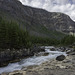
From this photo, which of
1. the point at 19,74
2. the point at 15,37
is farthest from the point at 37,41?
the point at 19,74

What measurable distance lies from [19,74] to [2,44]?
23505 millimetres

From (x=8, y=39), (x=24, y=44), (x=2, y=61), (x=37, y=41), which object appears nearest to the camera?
(x=2, y=61)

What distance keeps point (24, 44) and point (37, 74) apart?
3478 cm

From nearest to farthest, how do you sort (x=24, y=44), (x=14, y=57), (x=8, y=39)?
(x=14, y=57), (x=8, y=39), (x=24, y=44)

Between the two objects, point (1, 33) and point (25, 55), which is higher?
point (1, 33)

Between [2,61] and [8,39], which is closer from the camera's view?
[2,61]

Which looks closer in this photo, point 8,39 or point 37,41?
point 8,39

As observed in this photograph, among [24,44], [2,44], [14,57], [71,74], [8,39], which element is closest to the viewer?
[71,74]

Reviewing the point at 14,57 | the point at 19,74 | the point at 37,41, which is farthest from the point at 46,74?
the point at 37,41

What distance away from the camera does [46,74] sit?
60.3 feet

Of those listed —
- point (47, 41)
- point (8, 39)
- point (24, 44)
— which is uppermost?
point (8, 39)

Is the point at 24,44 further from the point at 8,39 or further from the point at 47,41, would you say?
the point at 47,41

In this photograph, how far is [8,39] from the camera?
141 feet

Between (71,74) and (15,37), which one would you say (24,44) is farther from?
(71,74)
